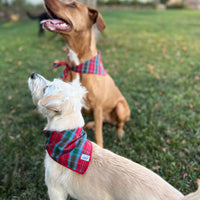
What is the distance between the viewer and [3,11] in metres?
16.6

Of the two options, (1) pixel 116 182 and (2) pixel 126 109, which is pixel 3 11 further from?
(1) pixel 116 182

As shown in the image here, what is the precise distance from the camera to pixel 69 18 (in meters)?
3.23

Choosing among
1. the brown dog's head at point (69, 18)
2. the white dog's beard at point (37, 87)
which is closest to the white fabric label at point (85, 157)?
the white dog's beard at point (37, 87)

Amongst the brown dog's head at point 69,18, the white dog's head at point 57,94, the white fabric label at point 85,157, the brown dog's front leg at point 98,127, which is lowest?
the brown dog's front leg at point 98,127

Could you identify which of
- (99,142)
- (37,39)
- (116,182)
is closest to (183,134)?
(99,142)

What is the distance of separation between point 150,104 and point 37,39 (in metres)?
8.16

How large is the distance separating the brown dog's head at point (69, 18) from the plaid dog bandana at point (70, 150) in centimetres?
174

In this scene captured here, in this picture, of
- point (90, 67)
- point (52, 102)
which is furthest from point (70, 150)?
point (90, 67)

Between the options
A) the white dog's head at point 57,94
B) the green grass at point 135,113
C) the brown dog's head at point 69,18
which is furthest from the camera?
the green grass at point 135,113

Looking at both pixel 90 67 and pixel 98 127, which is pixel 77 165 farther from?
pixel 90 67

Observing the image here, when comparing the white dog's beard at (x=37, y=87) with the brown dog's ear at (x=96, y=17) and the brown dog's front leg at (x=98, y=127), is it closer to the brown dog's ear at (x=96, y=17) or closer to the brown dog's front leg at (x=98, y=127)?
the brown dog's front leg at (x=98, y=127)

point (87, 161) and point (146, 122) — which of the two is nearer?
point (87, 161)

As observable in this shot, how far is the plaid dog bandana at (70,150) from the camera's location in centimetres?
210

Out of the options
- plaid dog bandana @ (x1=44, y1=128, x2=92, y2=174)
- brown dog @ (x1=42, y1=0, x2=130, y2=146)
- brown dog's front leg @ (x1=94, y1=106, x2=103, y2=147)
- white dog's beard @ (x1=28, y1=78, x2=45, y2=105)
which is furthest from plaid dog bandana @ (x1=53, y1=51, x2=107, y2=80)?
plaid dog bandana @ (x1=44, y1=128, x2=92, y2=174)
